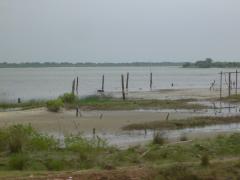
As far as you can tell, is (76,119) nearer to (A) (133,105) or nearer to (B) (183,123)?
(B) (183,123)

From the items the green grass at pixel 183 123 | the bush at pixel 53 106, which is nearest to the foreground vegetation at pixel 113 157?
the green grass at pixel 183 123

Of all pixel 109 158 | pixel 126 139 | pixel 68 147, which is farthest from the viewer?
pixel 126 139

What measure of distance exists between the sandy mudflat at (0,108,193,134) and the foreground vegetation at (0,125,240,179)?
32.8 ft

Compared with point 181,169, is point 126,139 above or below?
below

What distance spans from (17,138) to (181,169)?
5.76 m

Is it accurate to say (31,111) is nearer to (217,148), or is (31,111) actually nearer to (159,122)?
(159,122)

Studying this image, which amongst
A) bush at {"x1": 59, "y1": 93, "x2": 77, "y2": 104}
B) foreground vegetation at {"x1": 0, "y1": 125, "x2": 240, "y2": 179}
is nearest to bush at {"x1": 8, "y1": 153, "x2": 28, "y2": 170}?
foreground vegetation at {"x1": 0, "y1": 125, "x2": 240, "y2": 179}

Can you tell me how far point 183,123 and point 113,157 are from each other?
47.5ft

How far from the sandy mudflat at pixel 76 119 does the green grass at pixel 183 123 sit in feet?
3.68

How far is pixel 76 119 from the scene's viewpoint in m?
31.8

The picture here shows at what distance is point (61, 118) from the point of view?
32562mm

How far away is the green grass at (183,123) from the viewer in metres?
27.2

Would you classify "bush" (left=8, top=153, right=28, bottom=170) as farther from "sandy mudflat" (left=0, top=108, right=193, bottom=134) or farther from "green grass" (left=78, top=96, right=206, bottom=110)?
"green grass" (left=78, top=96, right=206, bottom=110)

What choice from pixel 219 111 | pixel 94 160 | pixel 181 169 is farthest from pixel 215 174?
pixel 219 111
